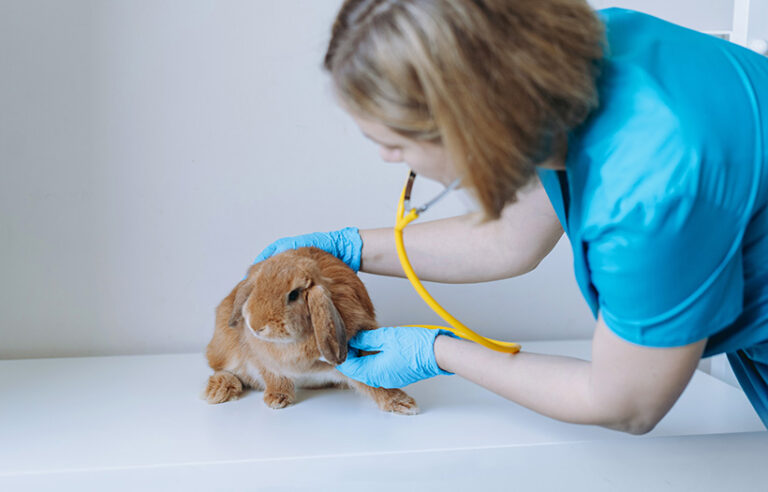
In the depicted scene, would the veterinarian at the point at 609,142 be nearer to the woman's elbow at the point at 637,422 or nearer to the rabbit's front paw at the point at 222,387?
the woman's elbow at the point at 637,422

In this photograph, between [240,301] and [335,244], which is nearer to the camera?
[240,301]

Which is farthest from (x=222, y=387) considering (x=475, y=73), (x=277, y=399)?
(x=475, y=73)

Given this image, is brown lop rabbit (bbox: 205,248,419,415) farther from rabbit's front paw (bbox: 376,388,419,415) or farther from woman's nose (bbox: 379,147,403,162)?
woman's nose (bbox: 379,147,403,162)

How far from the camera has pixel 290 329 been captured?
969 mm

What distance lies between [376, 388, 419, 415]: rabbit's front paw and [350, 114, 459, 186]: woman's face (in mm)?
453

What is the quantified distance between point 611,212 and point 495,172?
0.14m

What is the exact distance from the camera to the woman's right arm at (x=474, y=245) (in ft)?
3.46

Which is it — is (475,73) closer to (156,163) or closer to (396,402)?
(396,402)

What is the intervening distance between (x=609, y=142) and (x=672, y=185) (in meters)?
0.08

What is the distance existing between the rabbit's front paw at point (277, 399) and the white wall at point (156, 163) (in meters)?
0.39

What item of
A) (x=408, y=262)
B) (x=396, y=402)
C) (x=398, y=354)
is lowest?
Result: (x=396, y=402)

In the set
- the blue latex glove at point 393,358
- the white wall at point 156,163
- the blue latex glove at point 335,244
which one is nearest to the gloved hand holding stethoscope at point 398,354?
the blue latex glove at point 393,358

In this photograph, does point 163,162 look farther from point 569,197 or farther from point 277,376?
point 569,197

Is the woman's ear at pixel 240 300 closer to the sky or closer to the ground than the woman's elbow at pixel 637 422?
closer to the sky
